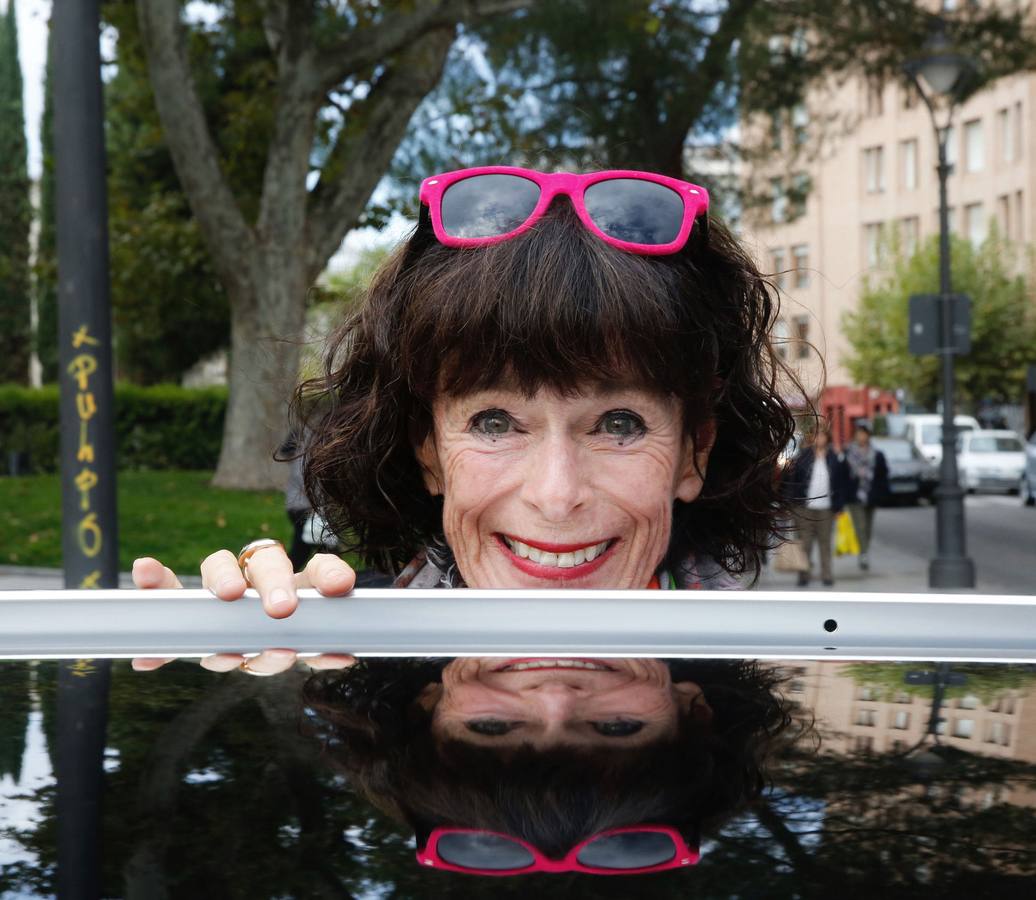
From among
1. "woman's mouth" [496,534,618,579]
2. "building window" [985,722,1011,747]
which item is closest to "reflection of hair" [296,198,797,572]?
"woman's mouth" [496,534,618,579]

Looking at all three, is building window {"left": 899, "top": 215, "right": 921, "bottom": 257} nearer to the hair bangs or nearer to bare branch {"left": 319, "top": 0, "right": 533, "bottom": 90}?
bare branch {"left": 319, "top": 0, "right": 533, "bottom": 90}

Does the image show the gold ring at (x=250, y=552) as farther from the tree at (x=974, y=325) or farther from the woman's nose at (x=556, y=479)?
the tree at (x=974, y=325)

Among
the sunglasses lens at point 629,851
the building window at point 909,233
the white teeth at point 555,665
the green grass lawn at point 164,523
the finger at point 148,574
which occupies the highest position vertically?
the building window at point 909,233

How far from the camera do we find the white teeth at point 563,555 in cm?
185

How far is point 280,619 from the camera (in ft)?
3.95

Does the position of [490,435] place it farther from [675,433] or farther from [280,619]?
[280,619]

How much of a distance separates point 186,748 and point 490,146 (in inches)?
733

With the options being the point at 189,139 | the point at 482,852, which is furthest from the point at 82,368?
the point at 189,139

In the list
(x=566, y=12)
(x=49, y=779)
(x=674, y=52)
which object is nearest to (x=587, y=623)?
(x=49, y=779)

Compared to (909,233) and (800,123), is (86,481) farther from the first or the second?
(909,233)

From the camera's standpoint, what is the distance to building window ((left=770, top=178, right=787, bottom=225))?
21.0 m

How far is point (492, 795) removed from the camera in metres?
0.90

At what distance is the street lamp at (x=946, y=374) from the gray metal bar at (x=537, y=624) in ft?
45.3

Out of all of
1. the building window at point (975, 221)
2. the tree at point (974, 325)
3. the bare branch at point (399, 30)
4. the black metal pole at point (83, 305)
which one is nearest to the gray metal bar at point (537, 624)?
the black metal pole at point (83, 305)
